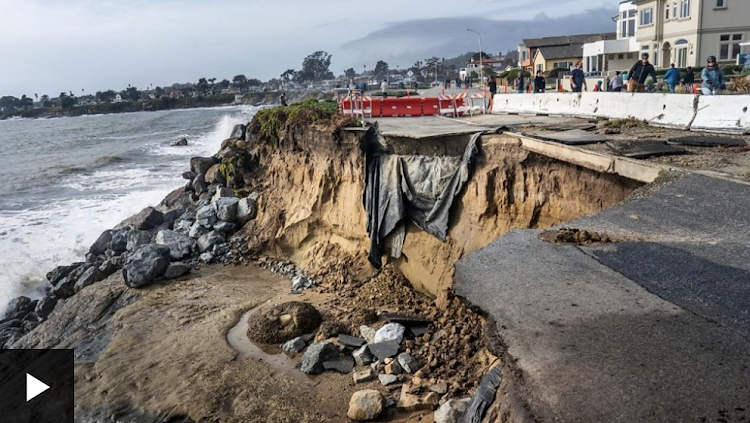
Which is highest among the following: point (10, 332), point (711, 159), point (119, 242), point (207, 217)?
point (711, 159)

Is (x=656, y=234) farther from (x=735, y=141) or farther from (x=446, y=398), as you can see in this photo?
(x=735, y=141)

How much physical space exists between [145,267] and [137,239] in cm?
364

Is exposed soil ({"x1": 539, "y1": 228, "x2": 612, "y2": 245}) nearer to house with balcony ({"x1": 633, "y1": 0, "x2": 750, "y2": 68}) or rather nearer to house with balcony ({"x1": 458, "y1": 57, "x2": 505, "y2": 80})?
house with balcony ({"x1": 633, "y1": 0, "x2": 750, "y2": 68})

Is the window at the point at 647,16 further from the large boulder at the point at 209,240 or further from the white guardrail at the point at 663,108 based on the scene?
the large boulder at the point at 209,240

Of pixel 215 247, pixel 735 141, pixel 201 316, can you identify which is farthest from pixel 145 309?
pixel 735 141

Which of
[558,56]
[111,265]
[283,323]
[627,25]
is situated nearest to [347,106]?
[111,265]

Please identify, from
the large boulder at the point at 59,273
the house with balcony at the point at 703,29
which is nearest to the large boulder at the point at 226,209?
the large boulder at the point at 59,273

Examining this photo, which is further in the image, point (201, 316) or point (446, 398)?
point (201, 316)

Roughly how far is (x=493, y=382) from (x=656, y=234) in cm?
302

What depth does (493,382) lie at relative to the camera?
175 inches

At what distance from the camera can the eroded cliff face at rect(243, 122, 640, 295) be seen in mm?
9617

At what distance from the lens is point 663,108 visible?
42.2 ft

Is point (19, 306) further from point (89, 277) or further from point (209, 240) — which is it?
point (209, 240)

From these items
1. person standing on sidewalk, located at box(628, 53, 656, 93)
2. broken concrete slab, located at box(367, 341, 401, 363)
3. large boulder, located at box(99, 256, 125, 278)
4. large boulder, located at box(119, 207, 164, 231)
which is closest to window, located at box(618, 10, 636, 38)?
person standing on sidewalk, located at box(628, 53, 656, 93)
